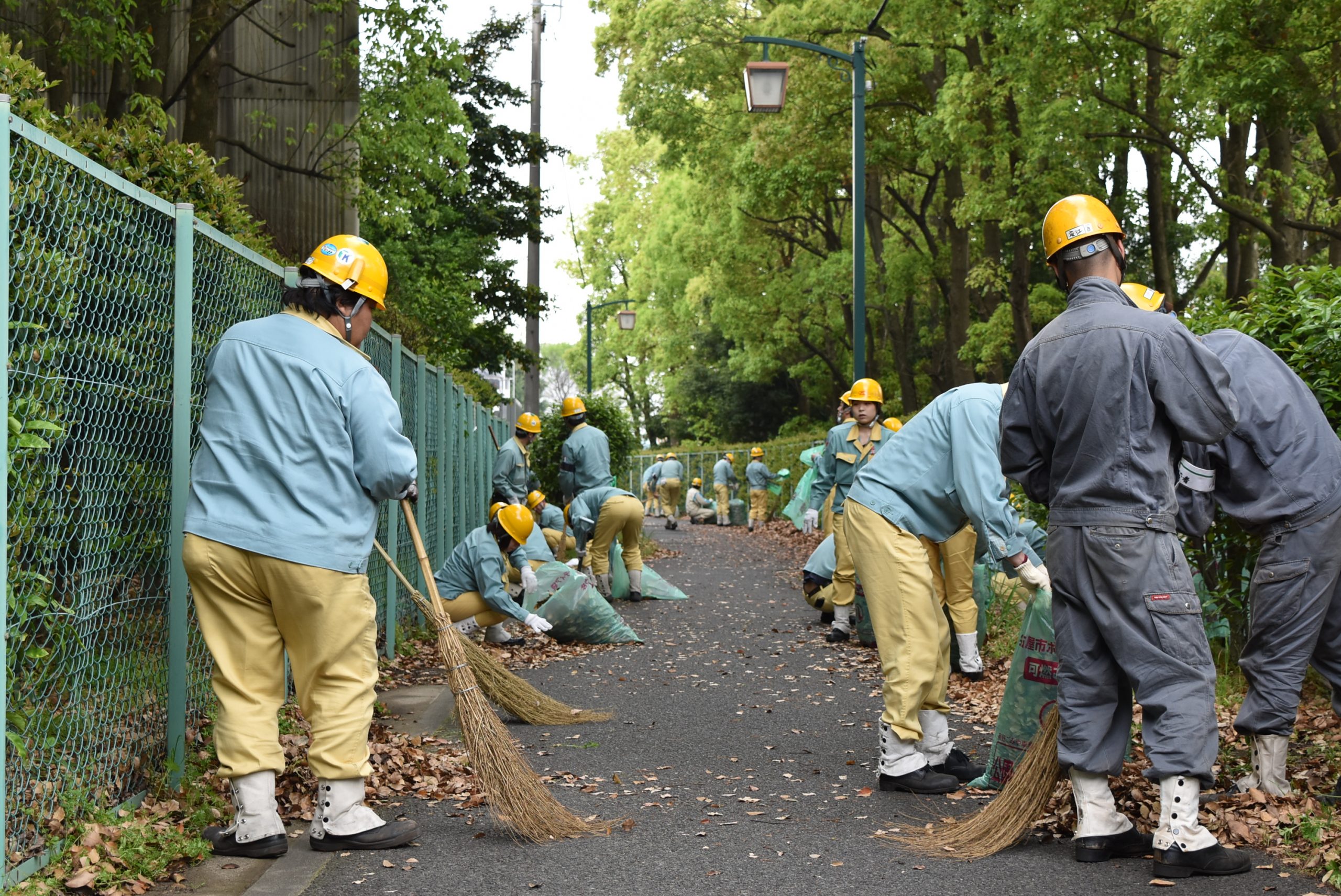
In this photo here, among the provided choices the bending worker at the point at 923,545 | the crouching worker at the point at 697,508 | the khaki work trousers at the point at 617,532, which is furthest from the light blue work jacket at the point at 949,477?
the crouching worker at the point at 697,508

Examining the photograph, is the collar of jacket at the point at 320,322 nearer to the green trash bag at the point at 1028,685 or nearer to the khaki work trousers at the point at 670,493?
the green trash bag at the point at 1028,685

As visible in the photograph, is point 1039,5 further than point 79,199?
Yes

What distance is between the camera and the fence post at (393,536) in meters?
8.84

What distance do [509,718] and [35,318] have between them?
378 centimetres

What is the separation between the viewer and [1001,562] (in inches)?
220

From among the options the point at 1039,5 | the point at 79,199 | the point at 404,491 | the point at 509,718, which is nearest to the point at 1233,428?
the point at 404,491

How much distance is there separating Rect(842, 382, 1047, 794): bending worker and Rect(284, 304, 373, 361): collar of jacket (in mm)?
2257

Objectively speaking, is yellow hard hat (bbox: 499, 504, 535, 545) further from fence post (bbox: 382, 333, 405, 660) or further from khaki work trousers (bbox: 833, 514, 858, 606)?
khaki work trousers (bbox: 833, 514, 858, 606)

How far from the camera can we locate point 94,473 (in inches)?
171

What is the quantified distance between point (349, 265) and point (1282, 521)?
3487 millimetres

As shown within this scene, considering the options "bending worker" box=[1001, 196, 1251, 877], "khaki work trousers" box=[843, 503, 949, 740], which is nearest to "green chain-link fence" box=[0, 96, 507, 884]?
"khaki work trousers" box=[843, 503, 949, 740]

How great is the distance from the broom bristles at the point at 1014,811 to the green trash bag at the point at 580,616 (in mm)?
5620

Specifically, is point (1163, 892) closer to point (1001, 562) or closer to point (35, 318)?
point (1001, 562)

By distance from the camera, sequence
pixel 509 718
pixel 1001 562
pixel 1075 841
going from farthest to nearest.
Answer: pixel 509 718 → pixel 1001 562 → pixel 1075 841
